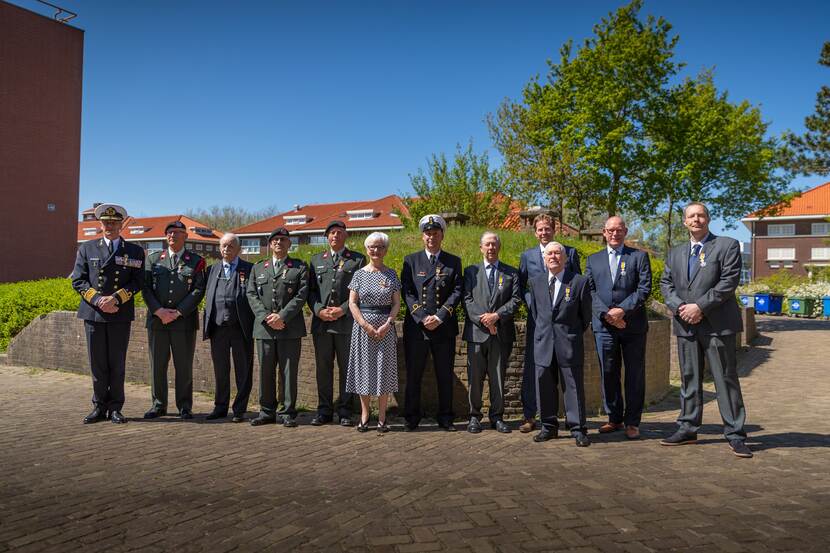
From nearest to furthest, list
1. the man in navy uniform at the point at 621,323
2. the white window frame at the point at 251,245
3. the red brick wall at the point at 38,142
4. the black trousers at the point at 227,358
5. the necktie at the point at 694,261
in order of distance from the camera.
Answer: the necktie at the point at 694,261
the man in navy uniform at the point at 621,323
the black trousers at the point at 227,358
the red brick wall at the point at 38,142
the white window frame at the point at 251,245

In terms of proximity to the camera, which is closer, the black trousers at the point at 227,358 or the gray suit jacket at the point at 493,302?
the gray suit jacket at the point at 493,302

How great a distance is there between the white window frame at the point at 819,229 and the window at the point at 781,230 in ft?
5.36

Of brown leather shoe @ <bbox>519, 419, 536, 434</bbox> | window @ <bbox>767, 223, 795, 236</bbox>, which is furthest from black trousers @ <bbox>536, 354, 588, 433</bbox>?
window @ <bbox>767, 223, 795, 236</bbox>

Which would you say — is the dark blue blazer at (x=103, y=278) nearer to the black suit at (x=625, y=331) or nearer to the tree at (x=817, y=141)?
the black suit at (x=625, y=331)

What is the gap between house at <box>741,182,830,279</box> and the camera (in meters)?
55.1

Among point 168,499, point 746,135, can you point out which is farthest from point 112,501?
point 746,135

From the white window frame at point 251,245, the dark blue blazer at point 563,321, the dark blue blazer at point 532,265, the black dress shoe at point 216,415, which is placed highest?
the white window frame at point 251,245

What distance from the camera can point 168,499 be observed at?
4012mm

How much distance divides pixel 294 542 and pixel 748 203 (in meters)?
24.8

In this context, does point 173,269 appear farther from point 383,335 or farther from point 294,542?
point 294,542

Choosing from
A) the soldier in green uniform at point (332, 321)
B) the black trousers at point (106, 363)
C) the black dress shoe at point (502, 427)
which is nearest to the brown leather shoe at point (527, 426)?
the black dress shoe at point (502, 427)

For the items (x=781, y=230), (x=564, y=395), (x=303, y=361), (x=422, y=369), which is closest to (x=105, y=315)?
(x=303, y=361)

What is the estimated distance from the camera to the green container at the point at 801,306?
91.2 feet

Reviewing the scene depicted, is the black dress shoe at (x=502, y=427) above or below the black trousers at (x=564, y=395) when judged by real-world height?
below
